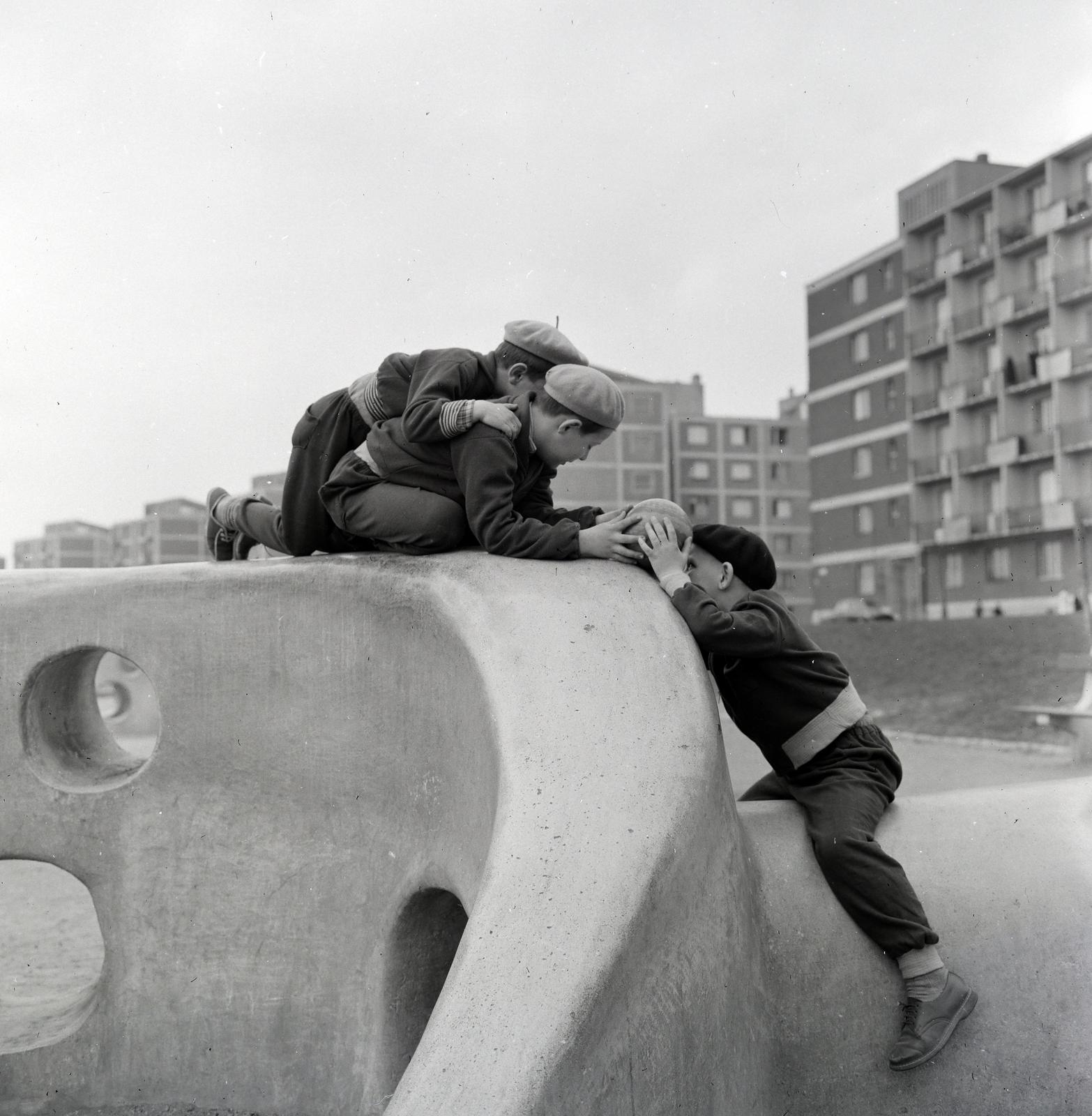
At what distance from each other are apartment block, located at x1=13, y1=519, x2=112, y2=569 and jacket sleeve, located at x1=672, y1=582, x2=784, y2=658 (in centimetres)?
7191

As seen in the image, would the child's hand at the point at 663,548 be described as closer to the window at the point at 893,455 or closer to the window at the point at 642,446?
the window at the point at 893,455

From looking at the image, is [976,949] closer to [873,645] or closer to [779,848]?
[779,848]

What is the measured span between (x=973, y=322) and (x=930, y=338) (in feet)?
5.76

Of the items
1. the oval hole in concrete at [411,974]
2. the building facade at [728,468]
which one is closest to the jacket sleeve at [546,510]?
the oval hole in concrete at [411,974]

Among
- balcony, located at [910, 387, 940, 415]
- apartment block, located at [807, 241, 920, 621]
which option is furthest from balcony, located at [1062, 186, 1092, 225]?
balcony, located at [910, 387, 940, 415]

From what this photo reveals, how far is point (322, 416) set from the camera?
409 cm

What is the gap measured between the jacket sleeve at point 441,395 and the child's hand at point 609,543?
1.53ft

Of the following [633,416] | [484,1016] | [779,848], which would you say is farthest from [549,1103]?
[633,416]

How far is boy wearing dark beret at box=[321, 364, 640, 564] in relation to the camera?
3574 mm

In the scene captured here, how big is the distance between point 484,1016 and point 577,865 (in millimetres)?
394

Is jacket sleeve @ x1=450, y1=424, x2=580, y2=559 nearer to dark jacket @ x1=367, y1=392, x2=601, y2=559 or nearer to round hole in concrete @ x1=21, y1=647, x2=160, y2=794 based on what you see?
dark jacket @ x1=367, y1=392, x2=601, y2=559

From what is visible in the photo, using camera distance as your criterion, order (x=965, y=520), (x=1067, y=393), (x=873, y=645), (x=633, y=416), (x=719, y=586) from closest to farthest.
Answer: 1. (x=719, y=586)
2. (x=873, y=645)
3. (x=1067, y=393)
4. (x=965, y=520)
5. (x=633, y=416)

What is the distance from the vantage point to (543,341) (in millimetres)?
3893

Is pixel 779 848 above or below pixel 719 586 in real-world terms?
below
